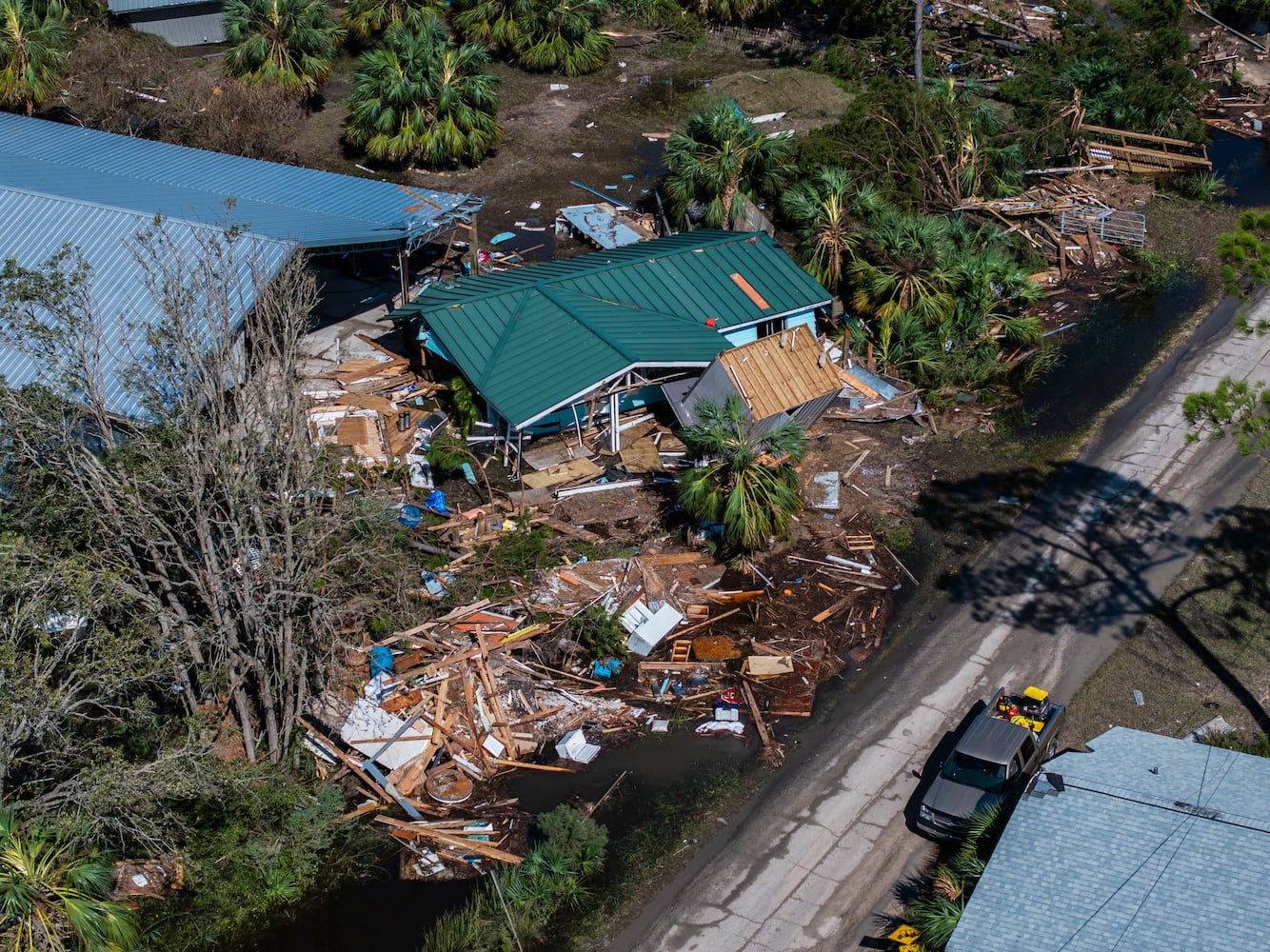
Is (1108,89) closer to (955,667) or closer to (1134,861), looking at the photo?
(955,667)

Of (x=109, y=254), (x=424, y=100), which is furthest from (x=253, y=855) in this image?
(x=424, y=100)

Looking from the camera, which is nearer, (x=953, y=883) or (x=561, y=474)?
(x=953, y=883)

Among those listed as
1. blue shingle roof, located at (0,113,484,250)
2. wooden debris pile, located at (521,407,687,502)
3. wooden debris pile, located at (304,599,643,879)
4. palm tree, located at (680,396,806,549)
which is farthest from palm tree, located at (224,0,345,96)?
wooden debris pile, located at (304,599,643,879)

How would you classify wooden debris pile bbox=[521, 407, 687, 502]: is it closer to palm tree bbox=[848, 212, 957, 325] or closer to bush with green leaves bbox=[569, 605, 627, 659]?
bush with green leaves bbox=[569, 605, 627, 659]

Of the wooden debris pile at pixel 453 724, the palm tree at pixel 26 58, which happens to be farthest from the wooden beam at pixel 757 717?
the palm tree at pixel 26 58

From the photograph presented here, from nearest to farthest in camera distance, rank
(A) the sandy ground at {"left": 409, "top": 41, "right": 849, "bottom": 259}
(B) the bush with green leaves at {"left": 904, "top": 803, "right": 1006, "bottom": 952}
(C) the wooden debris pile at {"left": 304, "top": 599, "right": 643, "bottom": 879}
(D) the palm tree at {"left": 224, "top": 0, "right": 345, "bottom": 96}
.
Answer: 1. (B) the bush with green leaves at {"left": 904, "top": 803, "right": 1006, "bottom": 952}
2. (C) the wooden debris pile at {"left": 304, "top": 599, "right": 643, "bottom": 879}
3. (A) the sandy ground at {"left": 409, "top": 41, "right": 849, "bottom": 259}
4. (D) the palm tree at {"left": 224, "top": 0, "right": 345, "bottom": 96}

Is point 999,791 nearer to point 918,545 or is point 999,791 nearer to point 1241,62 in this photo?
point 918,545
